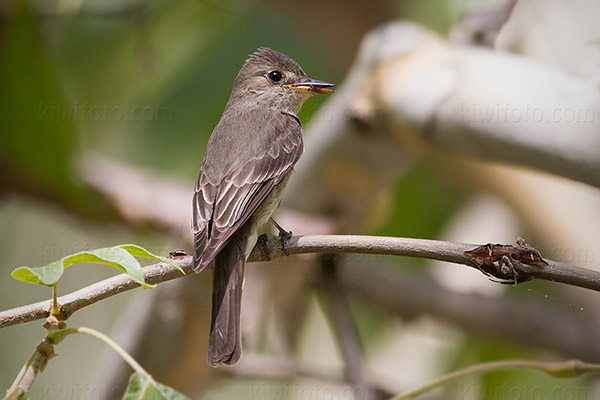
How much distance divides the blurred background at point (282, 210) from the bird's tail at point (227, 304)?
3.62 ft

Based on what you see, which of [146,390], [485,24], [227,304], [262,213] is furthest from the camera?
[485,24]

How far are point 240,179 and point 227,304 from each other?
45 centimetres

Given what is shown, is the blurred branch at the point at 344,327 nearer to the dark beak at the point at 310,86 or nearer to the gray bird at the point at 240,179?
the gray bird at the point at 240,179

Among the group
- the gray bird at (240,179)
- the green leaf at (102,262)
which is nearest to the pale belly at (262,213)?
the gray bird at (240,179)

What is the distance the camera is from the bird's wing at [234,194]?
7.41 feet

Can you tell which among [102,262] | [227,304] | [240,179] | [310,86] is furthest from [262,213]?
[102,262]

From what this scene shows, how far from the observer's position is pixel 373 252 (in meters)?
1.80

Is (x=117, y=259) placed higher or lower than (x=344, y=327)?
lower

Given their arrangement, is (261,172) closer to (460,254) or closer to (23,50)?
(460,254)

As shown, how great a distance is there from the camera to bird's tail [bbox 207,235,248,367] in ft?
6.75

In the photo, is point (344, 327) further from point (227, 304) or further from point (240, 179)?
point (227, 304)

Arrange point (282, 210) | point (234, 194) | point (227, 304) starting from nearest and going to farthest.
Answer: point (227, 304) → point (234, 194) → point (282, 210)

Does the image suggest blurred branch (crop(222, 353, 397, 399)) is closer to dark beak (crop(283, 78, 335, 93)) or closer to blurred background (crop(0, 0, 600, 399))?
blurred background (crop(0, 0, 600, 399))

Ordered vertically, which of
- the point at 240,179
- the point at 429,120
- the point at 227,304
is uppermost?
the point at 429,120
